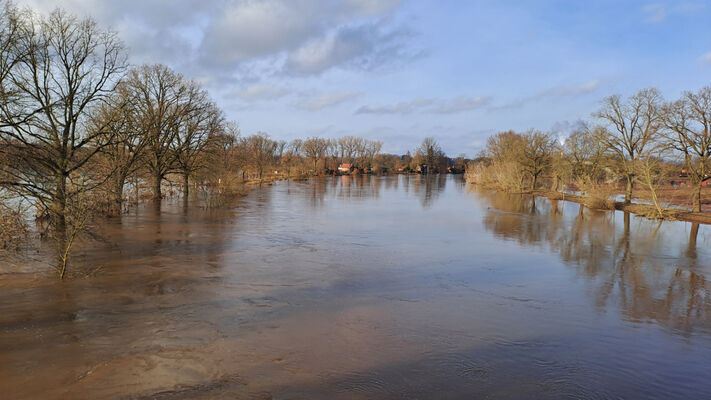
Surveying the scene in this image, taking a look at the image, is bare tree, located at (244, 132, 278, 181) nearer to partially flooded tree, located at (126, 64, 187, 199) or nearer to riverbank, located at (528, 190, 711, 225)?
partially flooded tree, located at (126, 64, 187, 199)

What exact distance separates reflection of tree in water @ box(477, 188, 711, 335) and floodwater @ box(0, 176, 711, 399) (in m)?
0.09

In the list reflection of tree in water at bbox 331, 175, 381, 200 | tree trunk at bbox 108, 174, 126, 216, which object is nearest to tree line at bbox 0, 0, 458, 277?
tree trunk at bbox 108, 174, 126, 216

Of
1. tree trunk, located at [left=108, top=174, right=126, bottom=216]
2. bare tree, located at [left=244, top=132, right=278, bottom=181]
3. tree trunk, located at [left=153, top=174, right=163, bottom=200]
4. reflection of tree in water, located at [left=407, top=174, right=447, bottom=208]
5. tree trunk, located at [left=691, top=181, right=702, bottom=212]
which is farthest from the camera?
bare tree, located at [left=244, top=132, right=278, bottom=181]

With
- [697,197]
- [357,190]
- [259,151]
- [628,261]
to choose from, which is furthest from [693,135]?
[259,151]

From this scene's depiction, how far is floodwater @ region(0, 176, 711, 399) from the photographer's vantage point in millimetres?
5348

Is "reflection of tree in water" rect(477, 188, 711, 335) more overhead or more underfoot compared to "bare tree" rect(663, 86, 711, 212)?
more underfoot

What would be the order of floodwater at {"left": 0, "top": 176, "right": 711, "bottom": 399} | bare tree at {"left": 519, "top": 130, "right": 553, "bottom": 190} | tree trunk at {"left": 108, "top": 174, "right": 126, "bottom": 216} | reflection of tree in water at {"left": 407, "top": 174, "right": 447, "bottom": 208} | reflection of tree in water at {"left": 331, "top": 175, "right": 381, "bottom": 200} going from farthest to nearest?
bare tree at {"left": 519, "top": 130, "right": 553, "bottom": 190} < reflection of tree in water at {"left": 331, "top": 175, "right": 381, "bottom": 200} < reflection of tree in water at {"left": 407, "top": 174, "right": 447, "bottom": 208} < tree trunk at {"left": 108, "top": 174, "right": 126, "bottom": 216} < floodwater at {"left": 0, "top": 176, "right": 711, "bottom": 399}

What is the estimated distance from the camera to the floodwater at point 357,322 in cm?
535

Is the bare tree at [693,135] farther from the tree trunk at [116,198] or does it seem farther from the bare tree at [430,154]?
the bare tree at [430,154]

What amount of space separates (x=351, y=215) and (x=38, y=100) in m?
15.1

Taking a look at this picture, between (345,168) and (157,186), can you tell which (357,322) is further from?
(345,168)

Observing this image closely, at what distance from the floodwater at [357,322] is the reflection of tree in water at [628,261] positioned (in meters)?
0.09

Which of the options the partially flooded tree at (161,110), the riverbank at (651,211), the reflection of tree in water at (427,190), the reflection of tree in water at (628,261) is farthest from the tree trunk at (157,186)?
the riverbank at (651,211)

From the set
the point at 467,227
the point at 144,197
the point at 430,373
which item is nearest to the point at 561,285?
the point at 430,373
